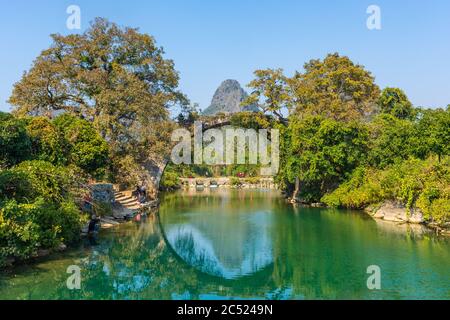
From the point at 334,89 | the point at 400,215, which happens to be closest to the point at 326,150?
the point at 400,215

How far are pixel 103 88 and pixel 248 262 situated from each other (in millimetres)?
12729

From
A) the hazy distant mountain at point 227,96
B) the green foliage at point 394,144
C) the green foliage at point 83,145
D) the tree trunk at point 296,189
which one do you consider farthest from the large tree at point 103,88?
the hazy distant mountain at point 227,96

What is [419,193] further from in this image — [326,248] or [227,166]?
[227,166]

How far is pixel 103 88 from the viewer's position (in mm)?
20938

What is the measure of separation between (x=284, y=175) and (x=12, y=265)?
16.9 metres

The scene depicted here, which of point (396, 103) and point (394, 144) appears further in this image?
point (396, 103)

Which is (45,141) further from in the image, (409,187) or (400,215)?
(400,215)

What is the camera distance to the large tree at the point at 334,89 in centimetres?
2520

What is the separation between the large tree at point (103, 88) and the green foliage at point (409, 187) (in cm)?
981

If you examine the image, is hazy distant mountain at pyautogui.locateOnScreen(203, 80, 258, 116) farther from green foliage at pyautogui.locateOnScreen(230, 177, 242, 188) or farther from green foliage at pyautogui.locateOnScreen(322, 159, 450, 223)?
green foliage at pyautogui.locateOnScreen(322, 159, 450, 223)

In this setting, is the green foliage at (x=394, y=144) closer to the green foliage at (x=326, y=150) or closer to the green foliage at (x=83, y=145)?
the green foliage at (x=326, y=150)

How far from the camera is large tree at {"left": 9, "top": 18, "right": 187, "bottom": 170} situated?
2048 centimetres

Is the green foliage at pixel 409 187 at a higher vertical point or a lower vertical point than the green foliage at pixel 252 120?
lower

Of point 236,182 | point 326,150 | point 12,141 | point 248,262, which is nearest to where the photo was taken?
point 248,262
